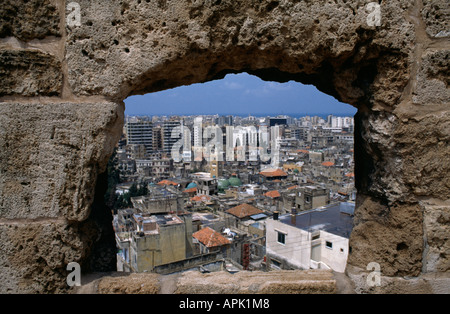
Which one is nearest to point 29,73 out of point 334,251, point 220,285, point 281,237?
point 220,285

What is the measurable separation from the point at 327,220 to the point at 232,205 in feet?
47.2

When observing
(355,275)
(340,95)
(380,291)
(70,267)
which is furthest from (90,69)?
(380,291)

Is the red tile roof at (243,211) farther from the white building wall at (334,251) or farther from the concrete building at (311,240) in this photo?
the white building wall at (334,251)

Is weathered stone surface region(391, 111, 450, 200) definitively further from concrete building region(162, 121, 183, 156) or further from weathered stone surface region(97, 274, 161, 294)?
concrete building region(162, 121, 183, 156)

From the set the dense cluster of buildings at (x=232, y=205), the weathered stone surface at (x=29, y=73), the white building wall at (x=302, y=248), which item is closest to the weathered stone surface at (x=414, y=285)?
the weathered stone surface at (x=29, y=73)

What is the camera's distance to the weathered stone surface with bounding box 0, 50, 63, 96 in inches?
65.9

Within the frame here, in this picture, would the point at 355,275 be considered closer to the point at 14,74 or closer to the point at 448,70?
the point at 448,70

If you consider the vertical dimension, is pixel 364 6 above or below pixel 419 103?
above

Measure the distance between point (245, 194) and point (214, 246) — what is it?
59.1 feet

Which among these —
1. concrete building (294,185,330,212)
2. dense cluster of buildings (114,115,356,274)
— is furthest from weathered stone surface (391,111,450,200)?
concrete building (294,185,330,212)

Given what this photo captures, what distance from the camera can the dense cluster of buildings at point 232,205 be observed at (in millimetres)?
12195

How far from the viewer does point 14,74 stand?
66.5 inches

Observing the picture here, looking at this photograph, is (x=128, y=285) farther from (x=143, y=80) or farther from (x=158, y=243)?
(x=158, y=243)

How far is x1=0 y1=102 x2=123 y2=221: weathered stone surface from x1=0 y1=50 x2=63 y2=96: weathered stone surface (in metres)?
0.08
